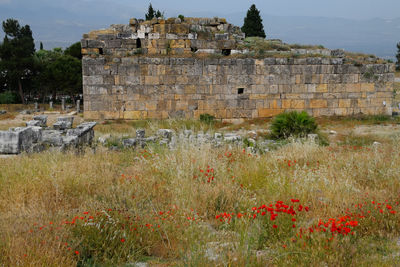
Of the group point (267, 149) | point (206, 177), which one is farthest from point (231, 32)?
point (206, 177)

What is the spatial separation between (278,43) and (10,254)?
14.4 meters

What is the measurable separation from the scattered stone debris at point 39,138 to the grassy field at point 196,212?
0.55 metres

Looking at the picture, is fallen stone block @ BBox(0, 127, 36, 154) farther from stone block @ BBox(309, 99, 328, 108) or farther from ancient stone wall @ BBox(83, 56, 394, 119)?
stone block @ BBox(309, 99, 328, 108)

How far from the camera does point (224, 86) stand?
540 inches

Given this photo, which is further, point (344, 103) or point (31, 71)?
point (31, 71)

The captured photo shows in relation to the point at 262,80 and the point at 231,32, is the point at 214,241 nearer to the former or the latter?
the point at 262,80

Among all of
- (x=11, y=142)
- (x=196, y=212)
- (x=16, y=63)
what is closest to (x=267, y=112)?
(x=11, y=142)

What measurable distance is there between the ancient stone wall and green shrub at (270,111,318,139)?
9.91 feet

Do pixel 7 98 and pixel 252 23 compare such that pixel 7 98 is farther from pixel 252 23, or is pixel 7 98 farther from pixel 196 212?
pixel 196 212

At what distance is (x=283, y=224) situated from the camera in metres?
3.91

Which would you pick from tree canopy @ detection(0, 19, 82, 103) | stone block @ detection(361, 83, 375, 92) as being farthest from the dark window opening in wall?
tree canopy @ detection(0, 19, 82, 103)

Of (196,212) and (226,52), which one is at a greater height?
(226,52)

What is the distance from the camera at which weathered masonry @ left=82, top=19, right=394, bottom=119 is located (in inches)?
527

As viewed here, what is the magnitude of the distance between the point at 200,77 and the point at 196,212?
9.89 m
